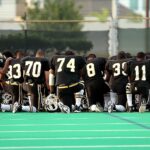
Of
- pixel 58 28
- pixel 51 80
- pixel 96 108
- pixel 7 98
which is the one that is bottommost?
pixel 96 108

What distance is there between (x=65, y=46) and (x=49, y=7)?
116ft

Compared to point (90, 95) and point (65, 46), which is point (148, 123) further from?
point (65, 46)

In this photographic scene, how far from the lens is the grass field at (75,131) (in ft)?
49.1

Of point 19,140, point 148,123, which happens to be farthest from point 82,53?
point 19,140

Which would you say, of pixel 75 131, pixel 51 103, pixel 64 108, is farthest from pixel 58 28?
pixel 75 131

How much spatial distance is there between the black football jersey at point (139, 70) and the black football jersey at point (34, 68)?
7.37 ft

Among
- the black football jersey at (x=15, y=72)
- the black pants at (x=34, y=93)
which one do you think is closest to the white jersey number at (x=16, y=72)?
the black football jersey at (x=15, y=72)

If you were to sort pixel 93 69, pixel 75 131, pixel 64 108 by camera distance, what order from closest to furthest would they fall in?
pixel 75 131, pixel 64 108, pixel 93 69

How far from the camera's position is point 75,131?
56.9 ft

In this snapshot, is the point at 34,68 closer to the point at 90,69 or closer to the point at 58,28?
the point at 90,69

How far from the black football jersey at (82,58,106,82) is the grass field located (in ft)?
4.52

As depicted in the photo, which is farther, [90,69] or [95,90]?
[95,90]

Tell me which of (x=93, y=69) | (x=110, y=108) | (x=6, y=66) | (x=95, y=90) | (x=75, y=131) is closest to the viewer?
(x=75, y=131)

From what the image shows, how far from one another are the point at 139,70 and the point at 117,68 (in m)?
0.61
